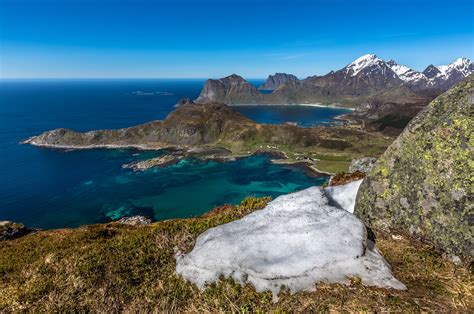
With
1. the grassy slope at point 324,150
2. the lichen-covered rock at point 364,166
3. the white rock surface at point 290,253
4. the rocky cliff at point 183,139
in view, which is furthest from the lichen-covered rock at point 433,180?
the rocky cliff at point 183,139

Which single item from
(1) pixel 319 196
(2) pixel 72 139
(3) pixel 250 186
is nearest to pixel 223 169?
(3) pixel 250 186

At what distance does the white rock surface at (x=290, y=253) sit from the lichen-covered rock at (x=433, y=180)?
5.26 ft

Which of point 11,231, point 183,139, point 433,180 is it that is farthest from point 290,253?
point 183,139

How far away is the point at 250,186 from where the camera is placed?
121625 millimetres

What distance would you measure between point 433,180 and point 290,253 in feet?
18.8

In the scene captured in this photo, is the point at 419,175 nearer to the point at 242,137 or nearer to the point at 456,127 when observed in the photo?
the point at 456,127

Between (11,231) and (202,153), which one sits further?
(202,153)

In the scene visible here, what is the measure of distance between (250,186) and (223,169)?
94.8ft

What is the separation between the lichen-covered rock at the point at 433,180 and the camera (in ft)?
29.1

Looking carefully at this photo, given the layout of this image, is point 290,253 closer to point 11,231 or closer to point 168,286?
point 168,286

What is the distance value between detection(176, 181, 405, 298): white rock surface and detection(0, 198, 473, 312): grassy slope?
418 millimetres

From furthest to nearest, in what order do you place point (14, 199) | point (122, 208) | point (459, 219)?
1. point (14, 199)
2. point (122, 208)
3. point (459, 219)

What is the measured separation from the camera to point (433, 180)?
963 cm

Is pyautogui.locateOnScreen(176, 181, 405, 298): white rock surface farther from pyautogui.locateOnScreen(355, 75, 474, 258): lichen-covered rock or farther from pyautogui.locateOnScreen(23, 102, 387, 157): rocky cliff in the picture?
pyautogui.locateOnScreen(23, 102, 387, 157): rocky cliff
